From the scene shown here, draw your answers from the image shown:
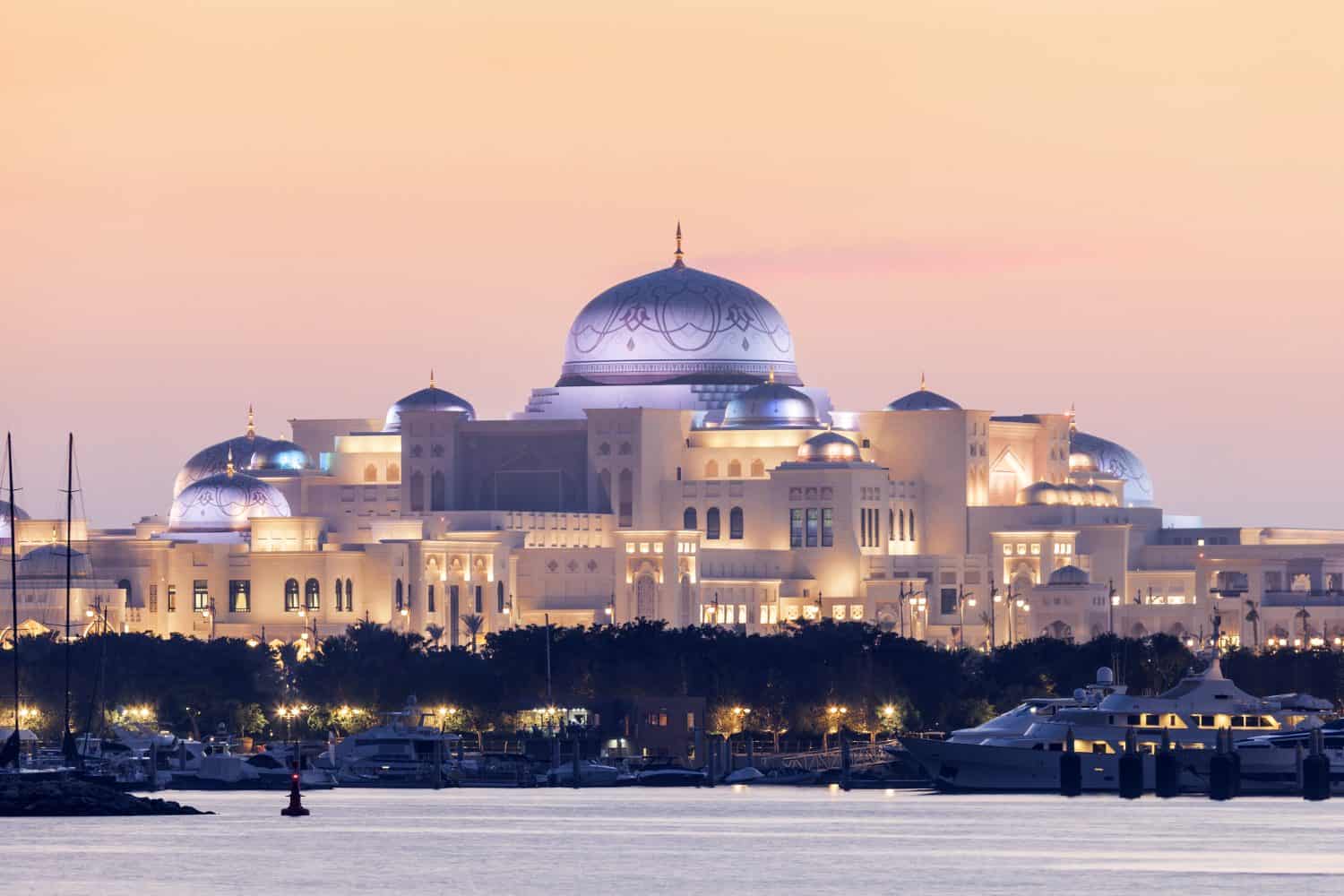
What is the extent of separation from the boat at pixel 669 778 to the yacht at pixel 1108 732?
8.93 m

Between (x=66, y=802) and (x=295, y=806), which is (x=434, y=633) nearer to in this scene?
(x=66, y=802)

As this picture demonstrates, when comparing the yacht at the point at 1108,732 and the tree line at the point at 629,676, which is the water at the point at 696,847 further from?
the tree line at the point at 629,676

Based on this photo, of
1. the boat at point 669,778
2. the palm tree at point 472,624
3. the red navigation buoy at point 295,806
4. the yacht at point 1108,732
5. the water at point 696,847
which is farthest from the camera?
the palm tree at point 472,624

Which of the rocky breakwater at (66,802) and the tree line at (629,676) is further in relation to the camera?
the tree line at (629,676)

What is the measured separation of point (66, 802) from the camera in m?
131

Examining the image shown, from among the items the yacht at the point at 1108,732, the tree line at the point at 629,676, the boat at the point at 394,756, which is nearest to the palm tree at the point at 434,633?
the tree line at the point at 629,676

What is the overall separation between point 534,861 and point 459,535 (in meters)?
83.9

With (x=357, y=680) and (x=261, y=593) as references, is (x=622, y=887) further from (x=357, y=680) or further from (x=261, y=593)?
(x=261, y=593)

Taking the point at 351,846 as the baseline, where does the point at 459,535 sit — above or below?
above

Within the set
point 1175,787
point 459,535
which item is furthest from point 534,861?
point 459,535

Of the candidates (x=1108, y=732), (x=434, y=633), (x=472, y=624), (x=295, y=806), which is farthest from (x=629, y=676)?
(x=295, y=806)

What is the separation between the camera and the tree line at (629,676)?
16100 cm

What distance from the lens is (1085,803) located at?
13675cm

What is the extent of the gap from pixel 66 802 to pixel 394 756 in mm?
22196
